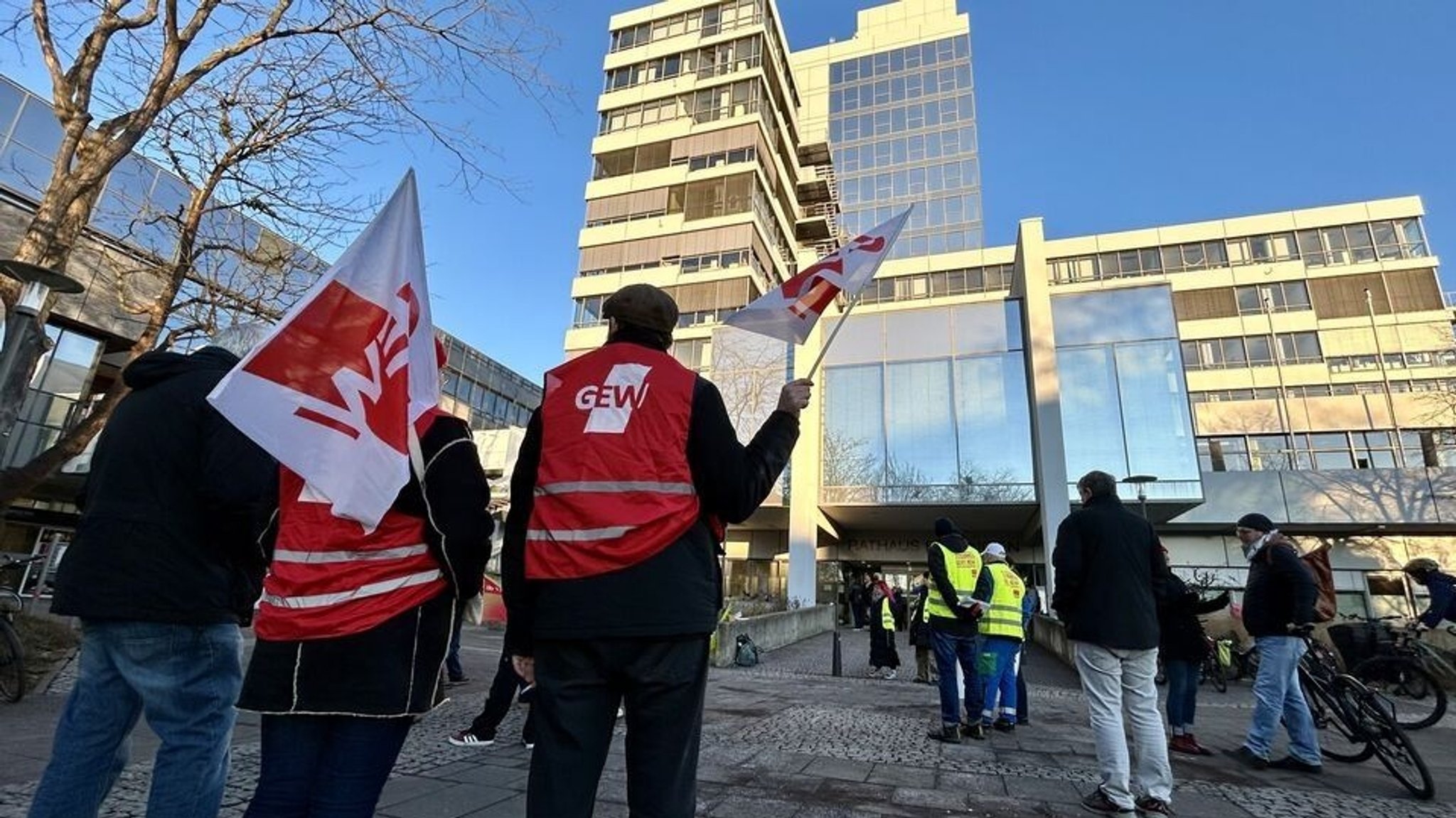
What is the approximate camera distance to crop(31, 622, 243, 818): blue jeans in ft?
6.63

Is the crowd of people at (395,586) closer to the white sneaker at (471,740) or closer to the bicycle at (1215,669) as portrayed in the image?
the white sneaker at (471,740)

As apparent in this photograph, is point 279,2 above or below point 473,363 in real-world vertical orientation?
below

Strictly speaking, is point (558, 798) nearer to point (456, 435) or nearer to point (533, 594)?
point (533, 594)

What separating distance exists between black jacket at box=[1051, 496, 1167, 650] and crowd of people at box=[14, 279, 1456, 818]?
3027 mm

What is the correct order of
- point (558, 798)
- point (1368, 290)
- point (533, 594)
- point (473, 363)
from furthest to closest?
point (473, 363) → point (1368, 290) → point (533, 594) → point (558, 798)

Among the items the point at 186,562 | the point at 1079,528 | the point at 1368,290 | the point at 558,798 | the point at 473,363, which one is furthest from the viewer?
the point at 473,363

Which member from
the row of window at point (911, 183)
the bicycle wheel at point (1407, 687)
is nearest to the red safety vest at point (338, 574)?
the bicycle wheel at point (1407, 687)

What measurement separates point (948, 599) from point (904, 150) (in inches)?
1866

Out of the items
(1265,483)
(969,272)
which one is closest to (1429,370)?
(1265,483)

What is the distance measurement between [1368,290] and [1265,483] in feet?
60.4

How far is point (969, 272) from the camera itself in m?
45.2

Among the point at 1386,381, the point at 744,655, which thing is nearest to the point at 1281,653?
Result: the point at 744,655

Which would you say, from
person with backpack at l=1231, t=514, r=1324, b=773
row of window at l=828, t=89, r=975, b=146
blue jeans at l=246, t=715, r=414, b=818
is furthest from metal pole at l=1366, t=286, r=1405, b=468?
blue jeans at l=246, t=715, r=414, b=818

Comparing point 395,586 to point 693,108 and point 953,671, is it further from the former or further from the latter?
point 693,108
